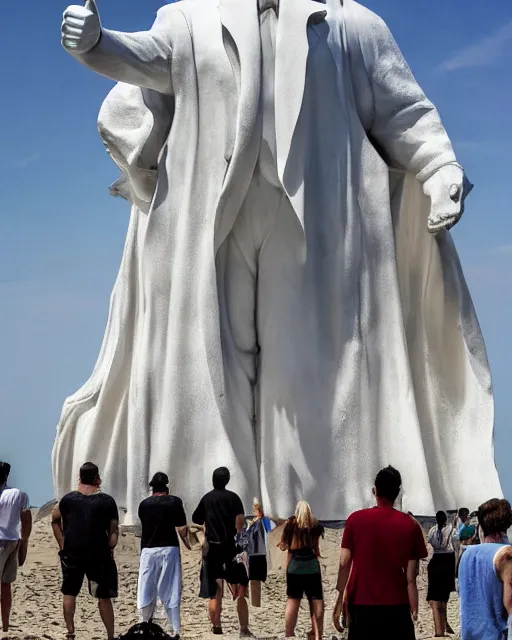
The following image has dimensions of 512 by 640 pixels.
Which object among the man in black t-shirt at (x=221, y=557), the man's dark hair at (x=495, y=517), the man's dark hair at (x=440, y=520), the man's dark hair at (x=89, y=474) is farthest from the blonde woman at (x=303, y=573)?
the man's dark hair at (x=495, y=517)

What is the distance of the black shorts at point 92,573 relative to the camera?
11.0m

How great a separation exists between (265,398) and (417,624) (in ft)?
10.7

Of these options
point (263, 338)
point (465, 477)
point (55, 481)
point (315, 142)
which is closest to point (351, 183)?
point (315, 142)

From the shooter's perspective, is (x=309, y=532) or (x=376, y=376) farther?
(x=376, y=376)

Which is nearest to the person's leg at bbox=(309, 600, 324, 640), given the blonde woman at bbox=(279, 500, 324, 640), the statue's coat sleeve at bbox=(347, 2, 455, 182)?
the blonde woman at bbox=(279, 500, 324, 640)

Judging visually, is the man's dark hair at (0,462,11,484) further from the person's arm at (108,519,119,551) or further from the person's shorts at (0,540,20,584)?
the person's arm at (108,519,119,551)

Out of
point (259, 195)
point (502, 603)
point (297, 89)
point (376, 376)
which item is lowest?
point (502, 603)

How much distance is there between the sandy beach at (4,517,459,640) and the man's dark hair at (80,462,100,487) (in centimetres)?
125

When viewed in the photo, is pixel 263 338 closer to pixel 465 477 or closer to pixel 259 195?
pixel 259 195

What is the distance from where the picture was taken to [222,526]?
1176 cm

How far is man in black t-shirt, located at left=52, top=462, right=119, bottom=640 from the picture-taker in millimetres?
10953

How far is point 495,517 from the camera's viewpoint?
7.72 m

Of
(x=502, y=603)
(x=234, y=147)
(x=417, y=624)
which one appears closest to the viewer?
(x=502, y=603)

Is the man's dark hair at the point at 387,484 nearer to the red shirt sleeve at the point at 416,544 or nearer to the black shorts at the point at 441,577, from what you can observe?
the red shirt sleeve at the point at 416,544
